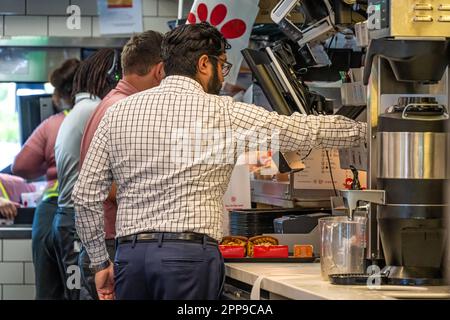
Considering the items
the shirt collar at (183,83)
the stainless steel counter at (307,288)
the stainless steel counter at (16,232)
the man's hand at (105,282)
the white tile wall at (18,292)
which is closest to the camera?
the stainless steel counter at (307,288)

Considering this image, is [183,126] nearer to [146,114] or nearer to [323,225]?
[146,114]

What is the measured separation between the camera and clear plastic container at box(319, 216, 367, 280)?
3506 millimetres

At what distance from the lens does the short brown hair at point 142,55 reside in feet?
14.6

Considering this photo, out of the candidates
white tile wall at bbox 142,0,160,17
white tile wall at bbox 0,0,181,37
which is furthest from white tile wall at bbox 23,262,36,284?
white tile wall at bbox 142,0,160,17

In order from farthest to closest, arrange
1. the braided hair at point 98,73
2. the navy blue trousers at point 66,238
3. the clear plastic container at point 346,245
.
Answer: the navy blue trousers at point 66,238
the braided hair at point 98,73
the clear plastic container at point 346,245

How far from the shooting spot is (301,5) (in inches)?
177

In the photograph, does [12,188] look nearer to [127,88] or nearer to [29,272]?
[29,272]

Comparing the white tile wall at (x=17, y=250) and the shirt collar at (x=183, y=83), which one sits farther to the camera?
the white tile wall at (x=17, y=250)

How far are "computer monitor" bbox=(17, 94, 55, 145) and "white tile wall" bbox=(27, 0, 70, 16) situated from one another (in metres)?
0.58

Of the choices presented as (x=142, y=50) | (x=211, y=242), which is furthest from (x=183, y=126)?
(x=142, y=50)

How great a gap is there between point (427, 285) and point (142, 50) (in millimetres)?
1707

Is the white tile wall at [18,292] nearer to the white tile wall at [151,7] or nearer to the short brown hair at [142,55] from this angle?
the white tile wall at [151,7]

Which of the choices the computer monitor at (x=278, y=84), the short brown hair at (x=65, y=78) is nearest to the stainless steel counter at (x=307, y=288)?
the computer monitor at (x=278, y=84)

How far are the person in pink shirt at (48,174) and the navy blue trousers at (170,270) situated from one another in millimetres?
2599
